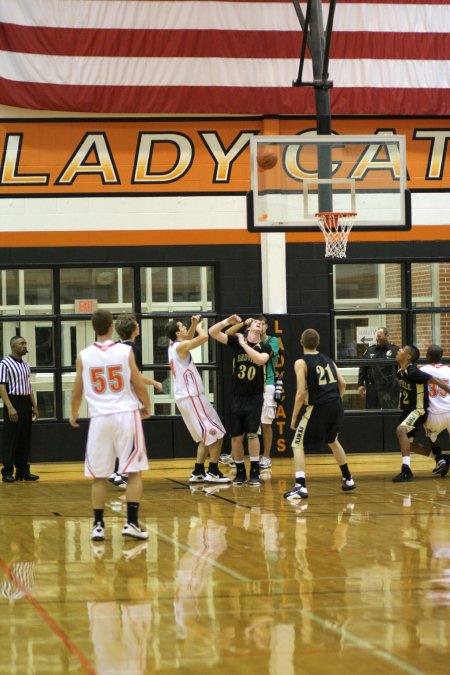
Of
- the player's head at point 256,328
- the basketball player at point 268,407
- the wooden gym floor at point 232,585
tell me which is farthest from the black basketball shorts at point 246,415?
the basketball player at point 268,407

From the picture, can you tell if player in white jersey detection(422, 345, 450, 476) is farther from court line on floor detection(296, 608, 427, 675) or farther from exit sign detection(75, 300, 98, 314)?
court line on floor detection(296, 608, 427, 675)

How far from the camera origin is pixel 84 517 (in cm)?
1154

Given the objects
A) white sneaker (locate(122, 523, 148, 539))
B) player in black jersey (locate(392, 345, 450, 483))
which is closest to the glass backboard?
player in black jersey (locate(392, 345, 450, 483))

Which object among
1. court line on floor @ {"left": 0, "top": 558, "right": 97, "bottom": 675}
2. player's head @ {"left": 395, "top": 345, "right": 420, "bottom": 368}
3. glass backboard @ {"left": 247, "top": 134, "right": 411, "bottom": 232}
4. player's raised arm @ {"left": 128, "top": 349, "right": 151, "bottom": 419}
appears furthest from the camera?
glass backboard @ {"left": 247, "top": 134, "right": 411, "bottom": 232}

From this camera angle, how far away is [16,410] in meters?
15.0

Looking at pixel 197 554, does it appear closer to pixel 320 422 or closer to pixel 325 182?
pixel 320 422

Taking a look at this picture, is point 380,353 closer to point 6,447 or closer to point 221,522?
point 6,447

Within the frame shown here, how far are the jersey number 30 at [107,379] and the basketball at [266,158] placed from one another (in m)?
5.59

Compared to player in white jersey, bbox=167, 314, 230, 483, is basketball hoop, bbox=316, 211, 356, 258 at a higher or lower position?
higher

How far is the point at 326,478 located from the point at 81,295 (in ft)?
17.0

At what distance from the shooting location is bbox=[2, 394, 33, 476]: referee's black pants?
1500cm

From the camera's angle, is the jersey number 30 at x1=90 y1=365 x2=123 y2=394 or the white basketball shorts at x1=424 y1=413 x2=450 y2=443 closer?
the jersey number 30 at x1=90 y1=365 x2=123 y2=394

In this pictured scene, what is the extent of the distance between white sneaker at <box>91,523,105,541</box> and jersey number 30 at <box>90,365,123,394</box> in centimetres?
117

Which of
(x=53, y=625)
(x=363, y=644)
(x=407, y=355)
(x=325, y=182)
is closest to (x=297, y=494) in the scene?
(x=407, y=355)
